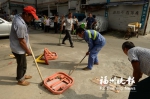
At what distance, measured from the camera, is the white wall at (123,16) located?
10176 mm

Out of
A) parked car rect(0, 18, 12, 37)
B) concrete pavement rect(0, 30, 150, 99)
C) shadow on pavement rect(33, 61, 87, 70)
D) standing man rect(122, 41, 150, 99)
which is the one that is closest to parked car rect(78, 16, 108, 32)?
parked car rect(0, 18, 12, 37)

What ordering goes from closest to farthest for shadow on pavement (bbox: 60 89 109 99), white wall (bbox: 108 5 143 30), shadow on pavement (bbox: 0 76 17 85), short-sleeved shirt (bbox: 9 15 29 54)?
short-sleeved shirt (bbox: 9 15 29 54) → shadow on pavement (bbox: 60 89 109 99) → shadow on pavement (bbox: 0 76 17 85) → white wall (bbox: 108 5 143 30)

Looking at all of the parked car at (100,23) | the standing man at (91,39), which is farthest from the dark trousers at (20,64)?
the parked car at (100,23)

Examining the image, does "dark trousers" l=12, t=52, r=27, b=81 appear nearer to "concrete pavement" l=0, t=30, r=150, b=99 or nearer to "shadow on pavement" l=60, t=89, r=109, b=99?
"concrete pavement" l=0, t=30, r=150, b=99

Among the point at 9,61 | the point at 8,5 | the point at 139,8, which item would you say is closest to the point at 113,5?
the point at 139,8

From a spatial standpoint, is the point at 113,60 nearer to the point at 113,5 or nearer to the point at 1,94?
the point at 1,94

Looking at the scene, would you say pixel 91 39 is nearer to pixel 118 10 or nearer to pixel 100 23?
pixel 100 23

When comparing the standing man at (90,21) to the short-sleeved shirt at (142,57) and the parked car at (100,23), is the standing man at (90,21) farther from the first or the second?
the short-sleeved shirt at (142,57)

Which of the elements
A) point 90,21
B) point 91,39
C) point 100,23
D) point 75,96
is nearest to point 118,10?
point 100,23

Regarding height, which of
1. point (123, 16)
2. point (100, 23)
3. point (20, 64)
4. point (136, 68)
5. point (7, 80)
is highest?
point (123, 16)

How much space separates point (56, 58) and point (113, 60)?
218cm

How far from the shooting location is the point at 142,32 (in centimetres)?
1000

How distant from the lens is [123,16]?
1114 cm

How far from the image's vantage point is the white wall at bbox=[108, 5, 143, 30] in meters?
10.2
